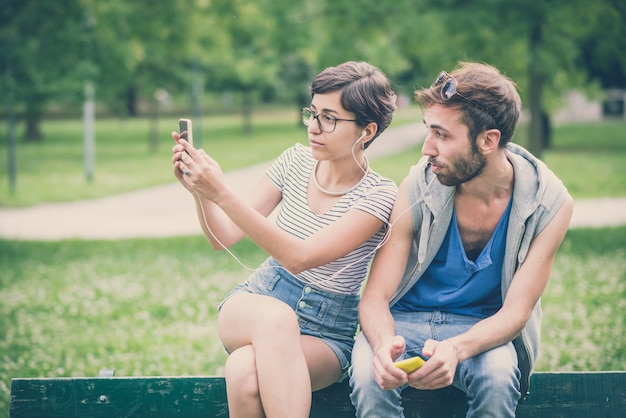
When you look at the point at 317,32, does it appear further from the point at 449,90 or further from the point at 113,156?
the point at 113,156

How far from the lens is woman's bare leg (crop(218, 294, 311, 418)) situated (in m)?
2.87

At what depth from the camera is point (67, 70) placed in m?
10.6

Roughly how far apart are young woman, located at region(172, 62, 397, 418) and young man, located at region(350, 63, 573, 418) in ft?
0.47

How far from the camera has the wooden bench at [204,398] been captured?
10.2ft

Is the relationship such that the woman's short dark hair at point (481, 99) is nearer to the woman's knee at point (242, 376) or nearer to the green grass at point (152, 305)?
the woman's knee at point (242, 376)

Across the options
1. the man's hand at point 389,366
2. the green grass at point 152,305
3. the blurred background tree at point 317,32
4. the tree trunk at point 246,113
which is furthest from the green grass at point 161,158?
the man's hand at point 389,366

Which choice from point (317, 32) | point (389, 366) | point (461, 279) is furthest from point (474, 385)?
point (317, 32)

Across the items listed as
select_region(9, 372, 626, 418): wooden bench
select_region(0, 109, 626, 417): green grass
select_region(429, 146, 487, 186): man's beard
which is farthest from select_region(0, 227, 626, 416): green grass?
select_region(429, 146, 487, 186): man's beard

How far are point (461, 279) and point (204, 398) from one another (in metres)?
1.02

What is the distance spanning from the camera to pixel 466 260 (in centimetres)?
315

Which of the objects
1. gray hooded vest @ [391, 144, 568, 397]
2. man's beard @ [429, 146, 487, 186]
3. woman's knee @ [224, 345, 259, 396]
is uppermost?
man's beard @ [429, 146, 487, 186]

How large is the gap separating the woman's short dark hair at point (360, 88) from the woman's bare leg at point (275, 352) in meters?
0.78

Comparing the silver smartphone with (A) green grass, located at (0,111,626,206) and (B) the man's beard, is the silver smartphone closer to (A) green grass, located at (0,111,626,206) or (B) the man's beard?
(B) the man's beard

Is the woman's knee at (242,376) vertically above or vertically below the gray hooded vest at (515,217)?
below
